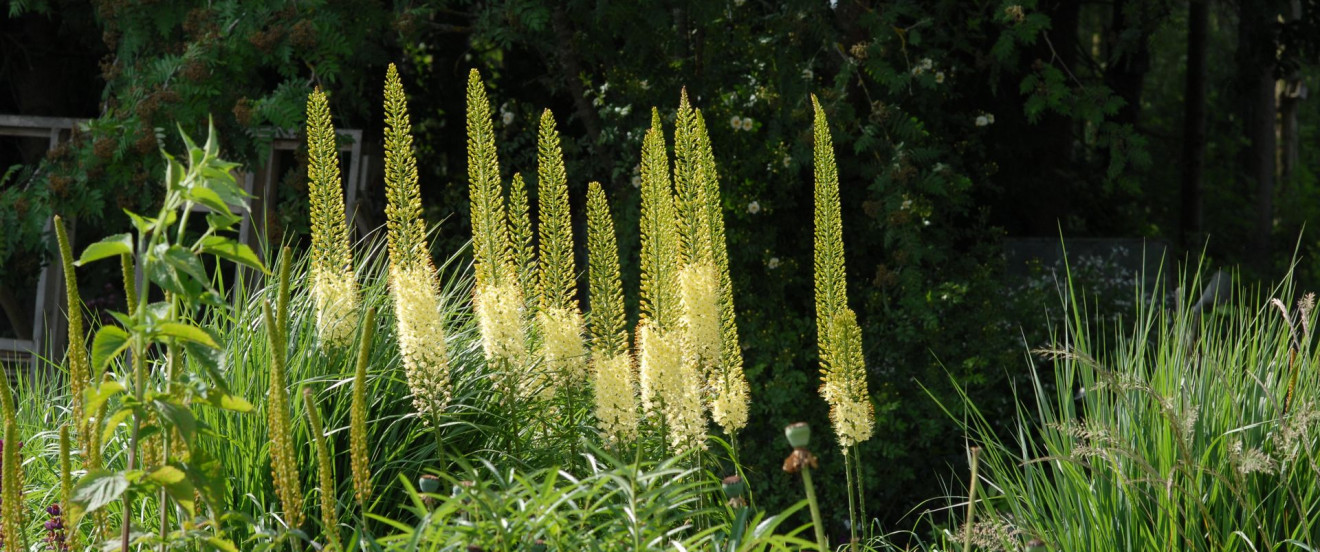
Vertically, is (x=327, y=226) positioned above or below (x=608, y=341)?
above

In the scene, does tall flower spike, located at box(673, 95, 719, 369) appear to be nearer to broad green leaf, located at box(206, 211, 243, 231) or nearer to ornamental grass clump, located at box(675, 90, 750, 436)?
ornamental grass clump, located at box(675, 90, 750, 436)

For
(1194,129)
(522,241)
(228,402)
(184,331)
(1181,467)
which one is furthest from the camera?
(1194,129)

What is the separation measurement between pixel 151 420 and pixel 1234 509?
2.22m

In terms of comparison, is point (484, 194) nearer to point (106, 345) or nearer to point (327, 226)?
point (327, 226)

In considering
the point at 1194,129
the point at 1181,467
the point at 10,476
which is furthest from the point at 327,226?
the point at 1194,129

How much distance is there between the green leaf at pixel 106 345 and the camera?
70.2 inches

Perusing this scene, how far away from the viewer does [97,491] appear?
5.90 feet

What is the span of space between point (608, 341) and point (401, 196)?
1.83ft

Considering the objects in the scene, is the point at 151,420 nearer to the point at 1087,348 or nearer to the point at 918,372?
the point at 1087,348

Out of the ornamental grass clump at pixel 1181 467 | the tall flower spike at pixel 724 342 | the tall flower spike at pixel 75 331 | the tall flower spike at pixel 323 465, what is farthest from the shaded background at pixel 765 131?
the tall flower spike at pixel 323 465

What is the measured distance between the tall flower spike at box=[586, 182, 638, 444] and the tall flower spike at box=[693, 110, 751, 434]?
0.20 meters

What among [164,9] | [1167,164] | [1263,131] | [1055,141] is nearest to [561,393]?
[164,9]

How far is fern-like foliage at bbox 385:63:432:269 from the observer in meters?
2.82

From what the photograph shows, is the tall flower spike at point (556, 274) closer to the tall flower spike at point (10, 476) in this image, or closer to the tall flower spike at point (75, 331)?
the tall flower spike at point (75, 331)
